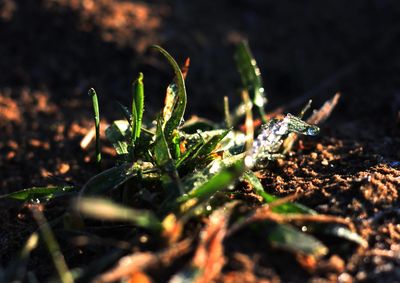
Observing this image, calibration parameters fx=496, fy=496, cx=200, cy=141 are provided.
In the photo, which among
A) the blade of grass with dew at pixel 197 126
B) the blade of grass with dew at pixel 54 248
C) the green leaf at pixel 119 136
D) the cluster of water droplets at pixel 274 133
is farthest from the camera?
the blade of grass with dew at pixel 197 126

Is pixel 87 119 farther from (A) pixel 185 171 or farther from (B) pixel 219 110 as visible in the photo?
(A) pixel 185 171

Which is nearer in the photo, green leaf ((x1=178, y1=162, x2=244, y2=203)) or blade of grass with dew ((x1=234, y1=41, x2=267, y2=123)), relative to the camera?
green leaf ((x1=178, y1=162, x2=244, y2=203))

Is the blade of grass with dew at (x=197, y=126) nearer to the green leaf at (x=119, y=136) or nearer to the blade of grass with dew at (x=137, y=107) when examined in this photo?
the green leaf at (x=119, y=136)

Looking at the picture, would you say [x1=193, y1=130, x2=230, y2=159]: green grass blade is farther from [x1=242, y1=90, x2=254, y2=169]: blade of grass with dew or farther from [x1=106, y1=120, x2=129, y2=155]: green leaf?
[x1=106, y1=120, x2=129, y2=155]: green leaf

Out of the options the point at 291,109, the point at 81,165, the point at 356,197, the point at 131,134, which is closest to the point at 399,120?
the point at 291,109

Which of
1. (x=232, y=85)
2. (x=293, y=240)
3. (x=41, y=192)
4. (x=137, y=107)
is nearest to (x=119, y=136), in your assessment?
(x=137, y=107)

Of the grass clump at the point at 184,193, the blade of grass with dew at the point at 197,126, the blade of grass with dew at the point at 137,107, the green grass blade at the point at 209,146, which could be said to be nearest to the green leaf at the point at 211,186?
the grass clump at the point at 184,193

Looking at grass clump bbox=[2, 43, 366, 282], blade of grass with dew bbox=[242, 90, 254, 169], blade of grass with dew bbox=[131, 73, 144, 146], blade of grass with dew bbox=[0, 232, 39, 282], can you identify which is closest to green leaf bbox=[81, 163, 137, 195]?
grass clump bbox=[2, 43, 366, 282]
